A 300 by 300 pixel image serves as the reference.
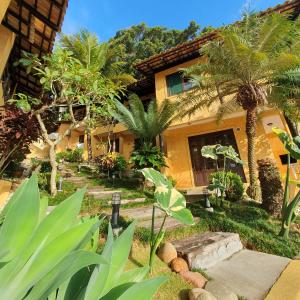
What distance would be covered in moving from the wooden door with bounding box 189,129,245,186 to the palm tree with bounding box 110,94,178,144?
8.07 ft

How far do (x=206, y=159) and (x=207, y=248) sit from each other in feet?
29.5

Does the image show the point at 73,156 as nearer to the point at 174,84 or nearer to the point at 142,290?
the point at 174,84

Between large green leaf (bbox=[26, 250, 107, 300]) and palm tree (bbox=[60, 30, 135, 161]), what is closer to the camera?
large green leaf (bbox=[26, 250, 107, 300])

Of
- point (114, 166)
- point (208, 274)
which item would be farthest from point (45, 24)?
point (208, 274)

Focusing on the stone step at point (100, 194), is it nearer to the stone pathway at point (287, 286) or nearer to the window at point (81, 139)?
the stone pathway at point (287, 286)

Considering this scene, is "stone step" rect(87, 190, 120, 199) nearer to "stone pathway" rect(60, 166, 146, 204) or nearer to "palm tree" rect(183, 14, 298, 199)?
"stone pathway" rect(60, 166, 146, 204)

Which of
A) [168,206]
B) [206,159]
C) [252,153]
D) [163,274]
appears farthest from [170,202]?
[206,159]

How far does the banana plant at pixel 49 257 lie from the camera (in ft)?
2.90

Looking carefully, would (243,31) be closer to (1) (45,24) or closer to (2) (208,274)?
(1) (45,24)

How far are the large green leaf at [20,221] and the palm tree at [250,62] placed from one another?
7889 mm

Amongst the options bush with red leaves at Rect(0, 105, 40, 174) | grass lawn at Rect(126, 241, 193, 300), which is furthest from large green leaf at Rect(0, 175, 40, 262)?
bush with red leaves at Rect(0, 105, 40, 174)

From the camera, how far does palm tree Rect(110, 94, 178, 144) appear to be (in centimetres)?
1122

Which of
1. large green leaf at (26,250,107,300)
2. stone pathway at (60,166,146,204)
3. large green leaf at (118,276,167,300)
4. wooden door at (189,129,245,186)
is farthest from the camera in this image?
wooden door at (189,129,245,186)

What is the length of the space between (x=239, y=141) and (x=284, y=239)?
24.7 ft
